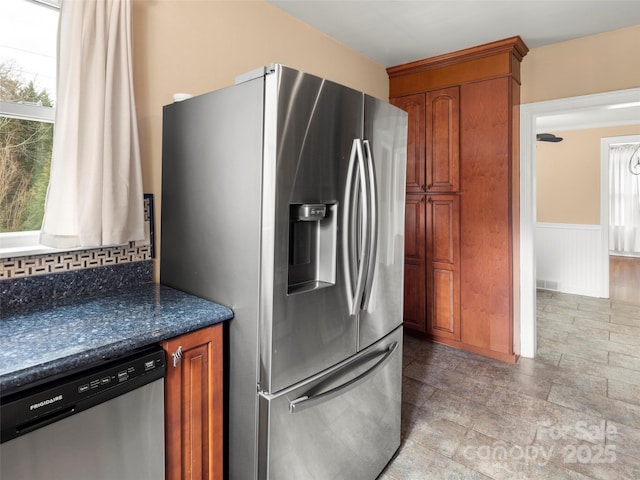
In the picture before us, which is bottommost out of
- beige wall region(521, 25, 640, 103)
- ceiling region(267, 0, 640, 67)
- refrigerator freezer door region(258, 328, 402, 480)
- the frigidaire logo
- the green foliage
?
refrigerator freezer door region(258, 328, 402, 480)

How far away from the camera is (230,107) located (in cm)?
141

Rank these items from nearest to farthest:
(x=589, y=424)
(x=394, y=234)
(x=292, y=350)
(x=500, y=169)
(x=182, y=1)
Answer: (x=292, y=350) < (x=394, y=234) < (x=182, y=1) < (x=589, y=424) < (x=500, y=169)

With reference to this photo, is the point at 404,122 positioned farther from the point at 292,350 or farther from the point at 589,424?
the point at 589,424

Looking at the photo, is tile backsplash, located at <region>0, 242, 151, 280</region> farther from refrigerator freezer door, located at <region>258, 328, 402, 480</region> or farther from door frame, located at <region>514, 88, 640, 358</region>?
door frame, located at <region>514, 88, 640, 358</region>

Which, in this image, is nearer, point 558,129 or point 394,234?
point 394,234

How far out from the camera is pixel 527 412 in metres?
2.38

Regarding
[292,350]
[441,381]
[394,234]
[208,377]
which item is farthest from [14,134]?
[441,381]

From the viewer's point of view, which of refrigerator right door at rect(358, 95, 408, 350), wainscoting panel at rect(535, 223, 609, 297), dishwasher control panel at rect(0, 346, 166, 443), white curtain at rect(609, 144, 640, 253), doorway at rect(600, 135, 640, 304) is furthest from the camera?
white curtain at rect(609, 144, 640, 253)

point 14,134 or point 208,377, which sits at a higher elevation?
point 14,134

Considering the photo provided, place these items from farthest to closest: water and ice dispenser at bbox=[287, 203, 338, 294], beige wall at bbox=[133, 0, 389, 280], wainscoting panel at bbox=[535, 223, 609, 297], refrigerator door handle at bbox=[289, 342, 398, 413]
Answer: wainscoting panel at bbox=[535, 223, 609, 297] < beige wall at bbox=[133, 0, 389, 280] < water and ice dispenser at bbox=[287, 203, 338, 294] < refrigerator door handle at bbox=[289, 342, 398, 413]

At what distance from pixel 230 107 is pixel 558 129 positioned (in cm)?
575

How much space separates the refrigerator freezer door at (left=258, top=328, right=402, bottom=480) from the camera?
52.6 inches

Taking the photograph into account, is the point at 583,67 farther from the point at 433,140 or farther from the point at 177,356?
the point at 177,356

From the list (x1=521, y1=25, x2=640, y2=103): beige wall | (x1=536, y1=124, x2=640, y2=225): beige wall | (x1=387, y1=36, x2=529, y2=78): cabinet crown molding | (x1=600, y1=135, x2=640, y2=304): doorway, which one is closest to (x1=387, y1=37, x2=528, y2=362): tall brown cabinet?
(x1=387, y1=36, x2=529, y2=78): cabinet crown molding
